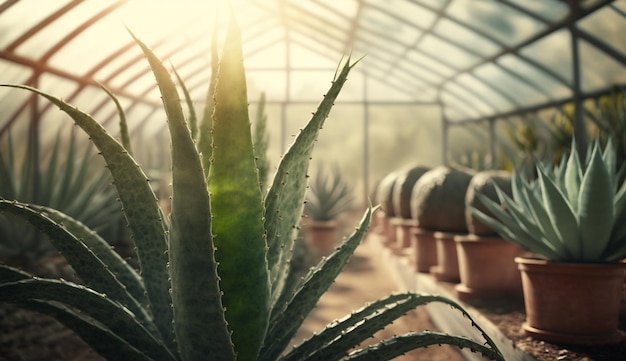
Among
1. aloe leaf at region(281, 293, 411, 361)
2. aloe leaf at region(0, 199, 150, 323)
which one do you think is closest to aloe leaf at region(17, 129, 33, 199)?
aloe leaf at region(0, 199, 150, 323)

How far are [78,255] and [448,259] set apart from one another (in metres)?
3.16

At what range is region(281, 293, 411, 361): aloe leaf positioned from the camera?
1.30m

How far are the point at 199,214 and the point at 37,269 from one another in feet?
9.52

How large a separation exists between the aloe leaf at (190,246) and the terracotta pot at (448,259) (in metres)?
3.09

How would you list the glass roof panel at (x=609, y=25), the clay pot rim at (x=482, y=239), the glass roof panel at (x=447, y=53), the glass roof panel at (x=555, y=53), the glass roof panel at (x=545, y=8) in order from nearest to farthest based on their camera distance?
1. the clay pot rim at (x=482, y=239)
2. the glass roof panel at (x=609, y=25)
3. the glass roof panel at (x=545, y=8)
4. the glass roof panel at (x=555, y=53)
5. the glass roof panel at (x=447, y=53)

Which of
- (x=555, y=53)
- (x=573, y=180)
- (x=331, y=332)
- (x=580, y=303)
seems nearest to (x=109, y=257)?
(x=331, y=332)

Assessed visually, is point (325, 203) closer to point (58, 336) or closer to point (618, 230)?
point (58, 336)

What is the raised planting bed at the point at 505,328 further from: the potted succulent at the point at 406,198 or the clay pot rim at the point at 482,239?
the potted succulent at the point at 406,198

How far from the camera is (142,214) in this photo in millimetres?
1237

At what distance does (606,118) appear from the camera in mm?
5113

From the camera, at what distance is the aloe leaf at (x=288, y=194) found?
1231 mm

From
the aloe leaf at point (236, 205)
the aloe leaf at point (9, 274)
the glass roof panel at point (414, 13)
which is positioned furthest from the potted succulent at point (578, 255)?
the glass roof panel at point (414, 13)

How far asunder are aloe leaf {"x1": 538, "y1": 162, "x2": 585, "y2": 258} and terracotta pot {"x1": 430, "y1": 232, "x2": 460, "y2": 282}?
62.1 inches

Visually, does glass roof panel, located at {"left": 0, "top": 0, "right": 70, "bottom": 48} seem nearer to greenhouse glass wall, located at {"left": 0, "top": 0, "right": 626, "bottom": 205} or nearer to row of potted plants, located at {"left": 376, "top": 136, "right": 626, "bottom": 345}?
greenhouse glass wall, located at {"left": 0, "top": 0, "right": 626, "bottom": 205}
